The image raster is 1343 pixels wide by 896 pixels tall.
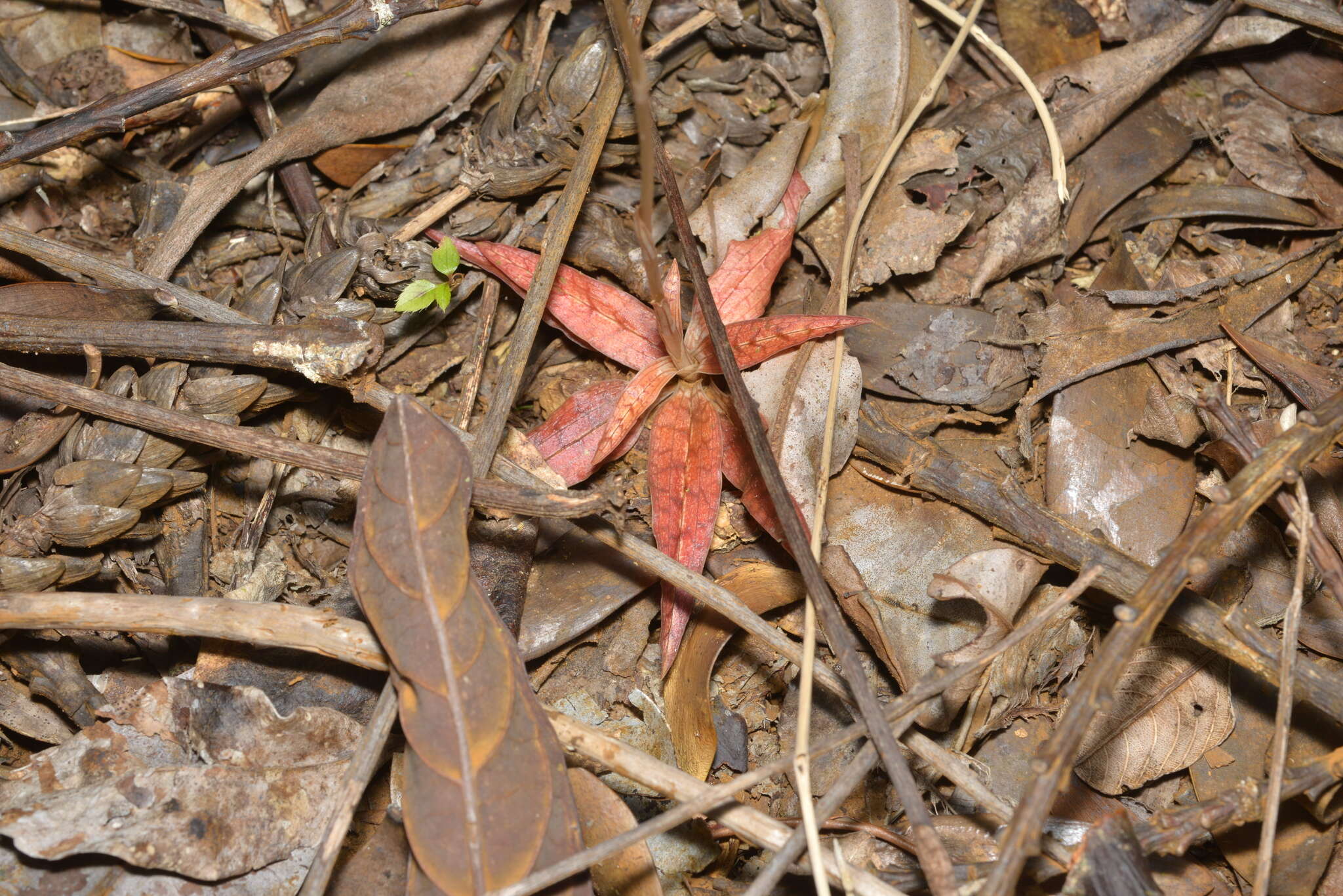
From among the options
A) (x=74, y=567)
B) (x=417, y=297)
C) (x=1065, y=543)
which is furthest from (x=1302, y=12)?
(x=74, y=567)

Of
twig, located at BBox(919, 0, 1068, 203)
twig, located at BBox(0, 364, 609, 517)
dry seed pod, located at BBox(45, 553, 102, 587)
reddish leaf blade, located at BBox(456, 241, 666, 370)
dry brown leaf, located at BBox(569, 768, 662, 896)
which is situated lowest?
dry brown leaf, located at BBox(569, 768, 662, 896)

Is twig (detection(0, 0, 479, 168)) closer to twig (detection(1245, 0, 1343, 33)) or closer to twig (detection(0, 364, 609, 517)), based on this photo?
twig (detection(0, 364, 609, 517))

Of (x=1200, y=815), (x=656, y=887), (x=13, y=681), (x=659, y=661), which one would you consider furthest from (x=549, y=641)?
(x=1200, y=815)

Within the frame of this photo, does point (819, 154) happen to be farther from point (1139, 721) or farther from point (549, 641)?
point (1139, 721)

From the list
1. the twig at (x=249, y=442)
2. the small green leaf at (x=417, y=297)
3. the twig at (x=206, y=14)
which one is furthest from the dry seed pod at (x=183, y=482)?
the twig at (x=206, y=14)

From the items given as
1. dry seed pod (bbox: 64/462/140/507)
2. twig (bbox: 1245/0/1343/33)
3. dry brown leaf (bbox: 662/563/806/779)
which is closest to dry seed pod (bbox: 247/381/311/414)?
dry seed pod (bbox: 64/462/140/507)

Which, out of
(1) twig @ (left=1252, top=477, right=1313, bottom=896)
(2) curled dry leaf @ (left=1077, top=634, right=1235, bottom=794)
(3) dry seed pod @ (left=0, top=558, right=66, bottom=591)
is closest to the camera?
(1) twig @ (left=1252, top=477, right=1313, bottom=896)
